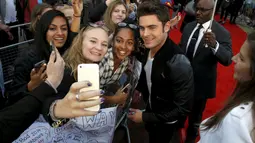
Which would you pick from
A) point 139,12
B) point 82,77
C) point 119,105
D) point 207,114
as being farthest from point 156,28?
point 207,114

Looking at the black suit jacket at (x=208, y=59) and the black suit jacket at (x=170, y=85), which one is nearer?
the black suit jacket at (x=170, y=85)

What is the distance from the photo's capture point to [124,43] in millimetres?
2094

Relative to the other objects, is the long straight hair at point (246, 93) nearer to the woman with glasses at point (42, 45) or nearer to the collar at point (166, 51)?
the collar at point (166, 51)

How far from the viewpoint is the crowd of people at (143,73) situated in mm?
→ 1030

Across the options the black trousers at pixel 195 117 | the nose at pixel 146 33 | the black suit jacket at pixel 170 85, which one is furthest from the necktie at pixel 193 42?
the nose at pixel 146 33

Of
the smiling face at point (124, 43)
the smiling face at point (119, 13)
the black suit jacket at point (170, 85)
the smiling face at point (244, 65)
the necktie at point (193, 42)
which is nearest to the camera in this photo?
the smiling face at point (244, 65)

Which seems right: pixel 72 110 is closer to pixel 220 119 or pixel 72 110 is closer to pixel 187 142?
pixel 220 119

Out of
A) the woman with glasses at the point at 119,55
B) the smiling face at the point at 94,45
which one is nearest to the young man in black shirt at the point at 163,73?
the woman with glasses at the point at 119,55

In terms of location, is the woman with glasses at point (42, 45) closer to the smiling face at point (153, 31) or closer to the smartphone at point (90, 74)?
the smiling face at point (153, 31)

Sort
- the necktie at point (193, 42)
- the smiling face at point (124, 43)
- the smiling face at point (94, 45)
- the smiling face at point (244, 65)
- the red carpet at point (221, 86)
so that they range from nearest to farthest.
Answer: the smiling face at point (244, 65) → the smiling face at point (94, 45) → the smiling face at point (124, 43) → the necktie at point (193, 42) → the red carpet at point (221, 86)

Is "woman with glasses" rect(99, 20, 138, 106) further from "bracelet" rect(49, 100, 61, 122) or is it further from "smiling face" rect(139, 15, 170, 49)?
"bracelet" rect(49, 100, 61, 122)

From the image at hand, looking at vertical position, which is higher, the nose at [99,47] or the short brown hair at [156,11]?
the short brown hair at [156,11]

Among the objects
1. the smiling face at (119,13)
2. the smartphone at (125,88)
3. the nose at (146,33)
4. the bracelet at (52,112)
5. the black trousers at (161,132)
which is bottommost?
the black trousers at (161,132)

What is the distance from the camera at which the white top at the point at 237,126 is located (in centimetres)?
98
